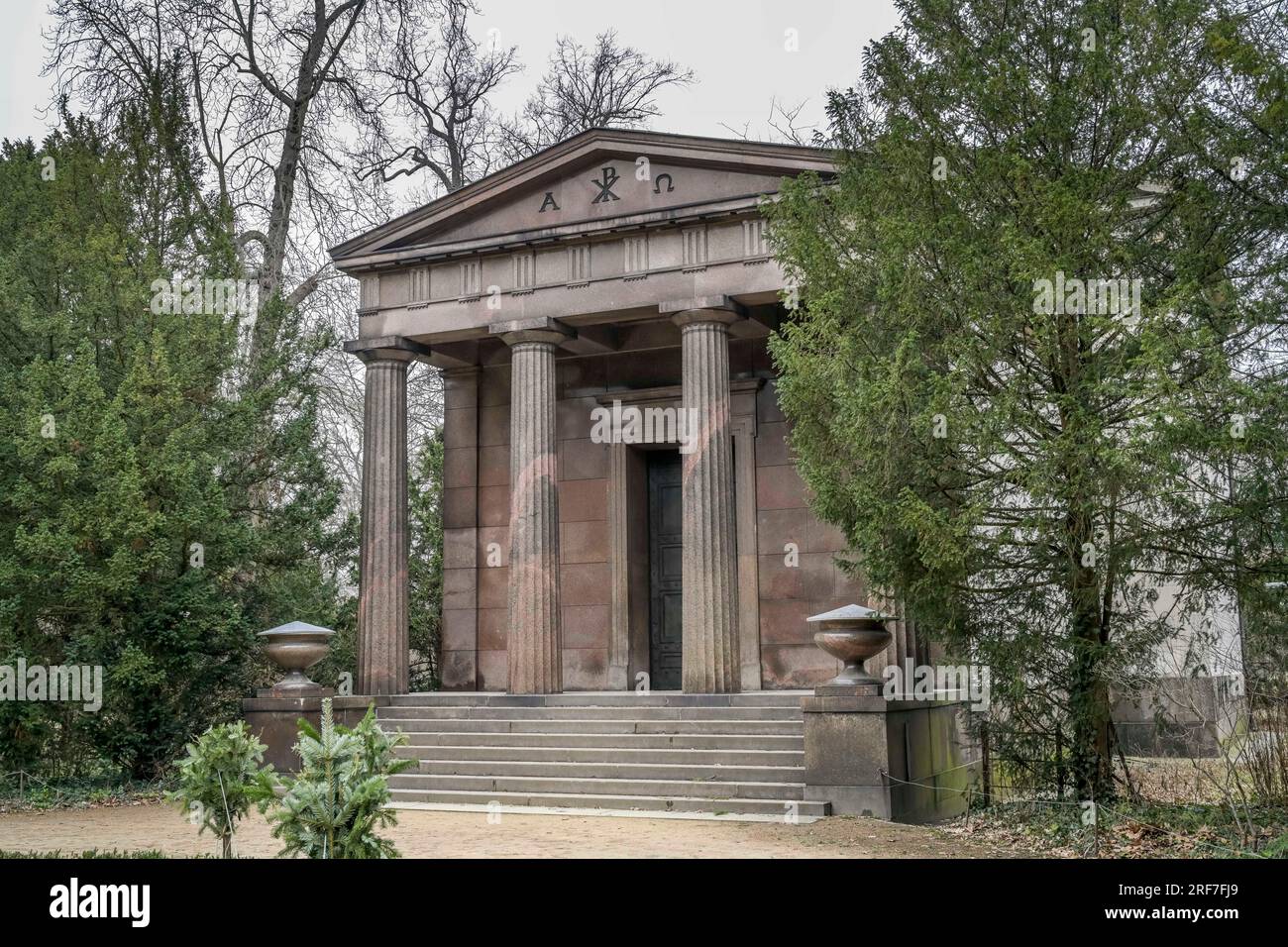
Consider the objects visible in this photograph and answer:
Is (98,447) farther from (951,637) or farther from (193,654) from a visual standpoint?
(951,637)

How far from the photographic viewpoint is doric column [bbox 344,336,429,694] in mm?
18453

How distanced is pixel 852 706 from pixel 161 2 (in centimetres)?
1990

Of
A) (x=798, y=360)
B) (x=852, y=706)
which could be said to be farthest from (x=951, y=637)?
(x=798, y=360)

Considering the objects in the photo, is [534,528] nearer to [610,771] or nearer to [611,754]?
[611,754]

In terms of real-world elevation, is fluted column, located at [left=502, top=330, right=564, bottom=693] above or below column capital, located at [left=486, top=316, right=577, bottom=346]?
below

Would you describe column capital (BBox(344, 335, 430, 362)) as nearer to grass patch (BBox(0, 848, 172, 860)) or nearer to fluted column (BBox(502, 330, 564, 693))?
fluted column (BBox(502, 330, 564, 693))

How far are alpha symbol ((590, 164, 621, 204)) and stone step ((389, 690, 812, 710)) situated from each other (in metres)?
7.30

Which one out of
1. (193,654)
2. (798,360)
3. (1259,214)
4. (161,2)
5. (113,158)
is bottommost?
(193,654)

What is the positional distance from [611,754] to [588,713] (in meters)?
1.49

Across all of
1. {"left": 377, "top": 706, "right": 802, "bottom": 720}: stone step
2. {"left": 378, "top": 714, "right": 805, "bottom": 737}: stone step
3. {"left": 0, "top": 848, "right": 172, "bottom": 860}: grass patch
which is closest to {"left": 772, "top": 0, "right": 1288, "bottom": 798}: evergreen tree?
{"left": 378, "top": 714, "right": 805, "bottom": 737}: stone step

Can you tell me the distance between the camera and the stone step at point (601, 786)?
528 inches

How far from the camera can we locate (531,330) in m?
18.2

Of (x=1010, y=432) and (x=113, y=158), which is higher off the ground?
(x=113, y=158)
